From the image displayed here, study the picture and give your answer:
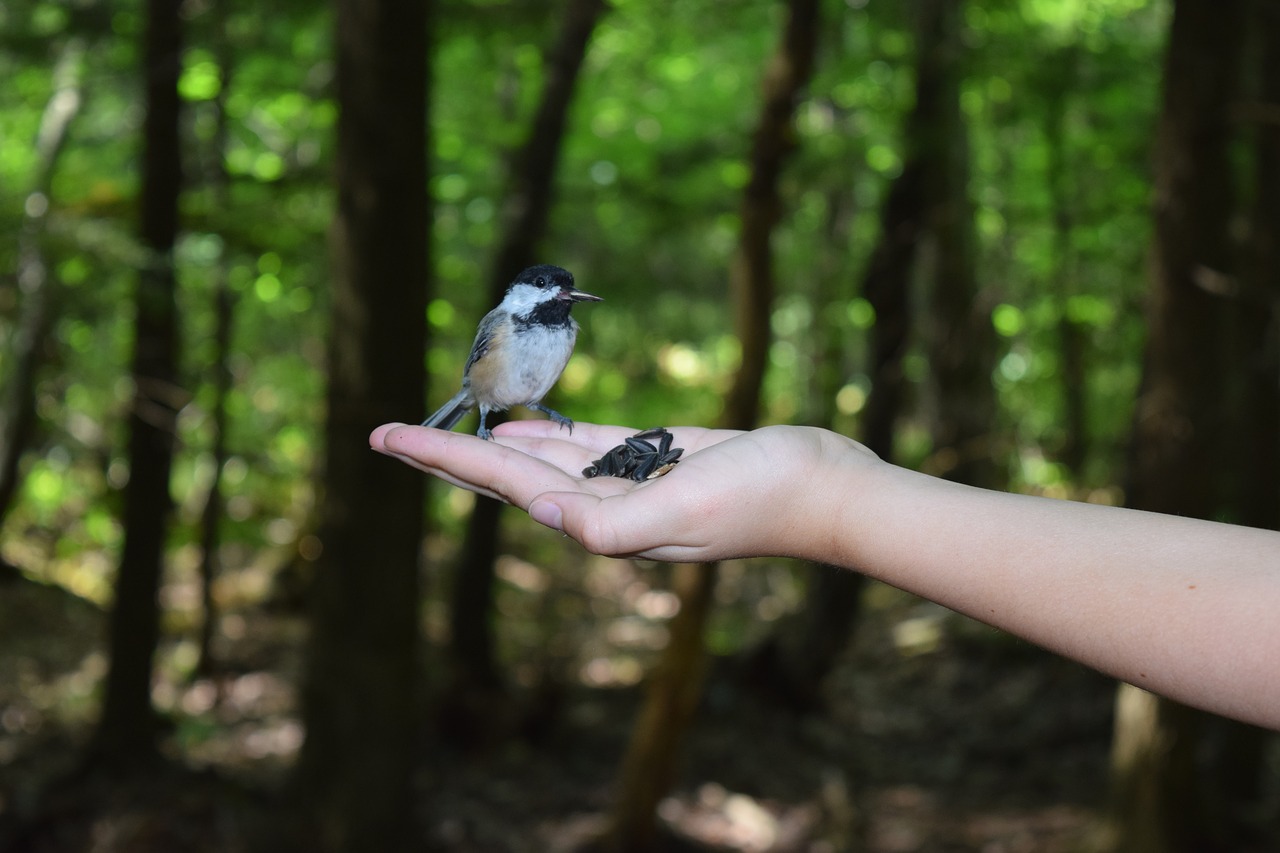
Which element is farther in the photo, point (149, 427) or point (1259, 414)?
point (1259, 414)

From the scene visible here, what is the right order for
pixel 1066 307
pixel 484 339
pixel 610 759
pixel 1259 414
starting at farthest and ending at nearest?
pixel 1066 307
pixel 610 759
pixel 1259 414
pixel 484 339

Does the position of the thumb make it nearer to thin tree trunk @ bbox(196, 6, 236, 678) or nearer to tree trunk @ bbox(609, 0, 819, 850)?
tree trunk @ bbox(609, 0, 819, 850)

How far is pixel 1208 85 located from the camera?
4.84 metres

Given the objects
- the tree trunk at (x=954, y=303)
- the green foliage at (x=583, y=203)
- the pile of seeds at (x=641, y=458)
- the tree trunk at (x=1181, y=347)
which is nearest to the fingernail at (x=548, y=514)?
the pile of seeds at (x=641, y=458)

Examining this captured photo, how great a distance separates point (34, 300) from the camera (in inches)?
253

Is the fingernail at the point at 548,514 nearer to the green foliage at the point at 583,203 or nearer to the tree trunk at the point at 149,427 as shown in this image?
the green foliage at the point at 583,203

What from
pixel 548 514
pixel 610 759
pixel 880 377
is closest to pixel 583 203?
pixel 880 377

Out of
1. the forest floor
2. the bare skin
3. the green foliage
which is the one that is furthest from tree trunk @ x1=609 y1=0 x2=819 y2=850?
the bare skin

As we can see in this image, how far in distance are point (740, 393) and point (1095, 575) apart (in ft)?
13.2

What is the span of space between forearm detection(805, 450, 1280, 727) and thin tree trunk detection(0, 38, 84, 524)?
5.24 m

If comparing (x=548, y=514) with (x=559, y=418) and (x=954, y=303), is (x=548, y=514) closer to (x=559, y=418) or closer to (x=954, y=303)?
(x=559, y=418)

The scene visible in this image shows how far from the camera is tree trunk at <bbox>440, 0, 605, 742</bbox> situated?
23.6 ft

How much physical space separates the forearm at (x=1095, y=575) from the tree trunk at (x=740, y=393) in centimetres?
352

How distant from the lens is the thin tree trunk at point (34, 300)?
6.08 m
